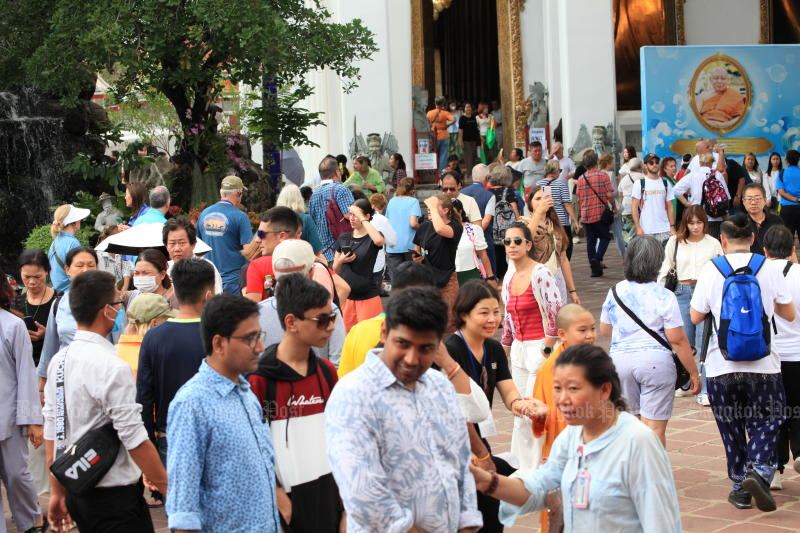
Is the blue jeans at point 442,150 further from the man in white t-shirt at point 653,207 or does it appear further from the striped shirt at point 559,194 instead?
the man in white t-shirt at point 653,207

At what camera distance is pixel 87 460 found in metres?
4.52

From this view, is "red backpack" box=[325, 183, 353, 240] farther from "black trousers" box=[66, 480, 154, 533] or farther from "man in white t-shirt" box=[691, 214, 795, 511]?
"black trousers" box=[66, 480, 154, 533]

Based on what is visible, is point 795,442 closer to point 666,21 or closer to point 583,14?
point 583,14

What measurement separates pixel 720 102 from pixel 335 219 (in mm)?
8862

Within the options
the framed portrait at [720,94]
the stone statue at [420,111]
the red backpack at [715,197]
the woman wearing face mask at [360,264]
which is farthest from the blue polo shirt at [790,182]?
the stone statue at [420,111]

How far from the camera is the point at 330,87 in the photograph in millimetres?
23375

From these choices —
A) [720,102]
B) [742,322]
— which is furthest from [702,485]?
[720,102]

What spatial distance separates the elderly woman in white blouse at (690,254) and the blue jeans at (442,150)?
50.4ft

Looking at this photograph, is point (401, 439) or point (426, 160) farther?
point (426, 160)

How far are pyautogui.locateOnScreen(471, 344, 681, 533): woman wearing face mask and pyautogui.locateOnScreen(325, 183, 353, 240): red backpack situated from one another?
748 cm

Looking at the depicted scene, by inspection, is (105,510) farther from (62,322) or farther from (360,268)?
(360,268)

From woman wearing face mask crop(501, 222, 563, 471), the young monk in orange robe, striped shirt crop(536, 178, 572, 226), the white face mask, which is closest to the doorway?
striped shirt crop(536, 178, 572, 226)

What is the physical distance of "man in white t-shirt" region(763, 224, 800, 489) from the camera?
6977 mm

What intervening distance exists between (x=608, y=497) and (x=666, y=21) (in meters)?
24.5
